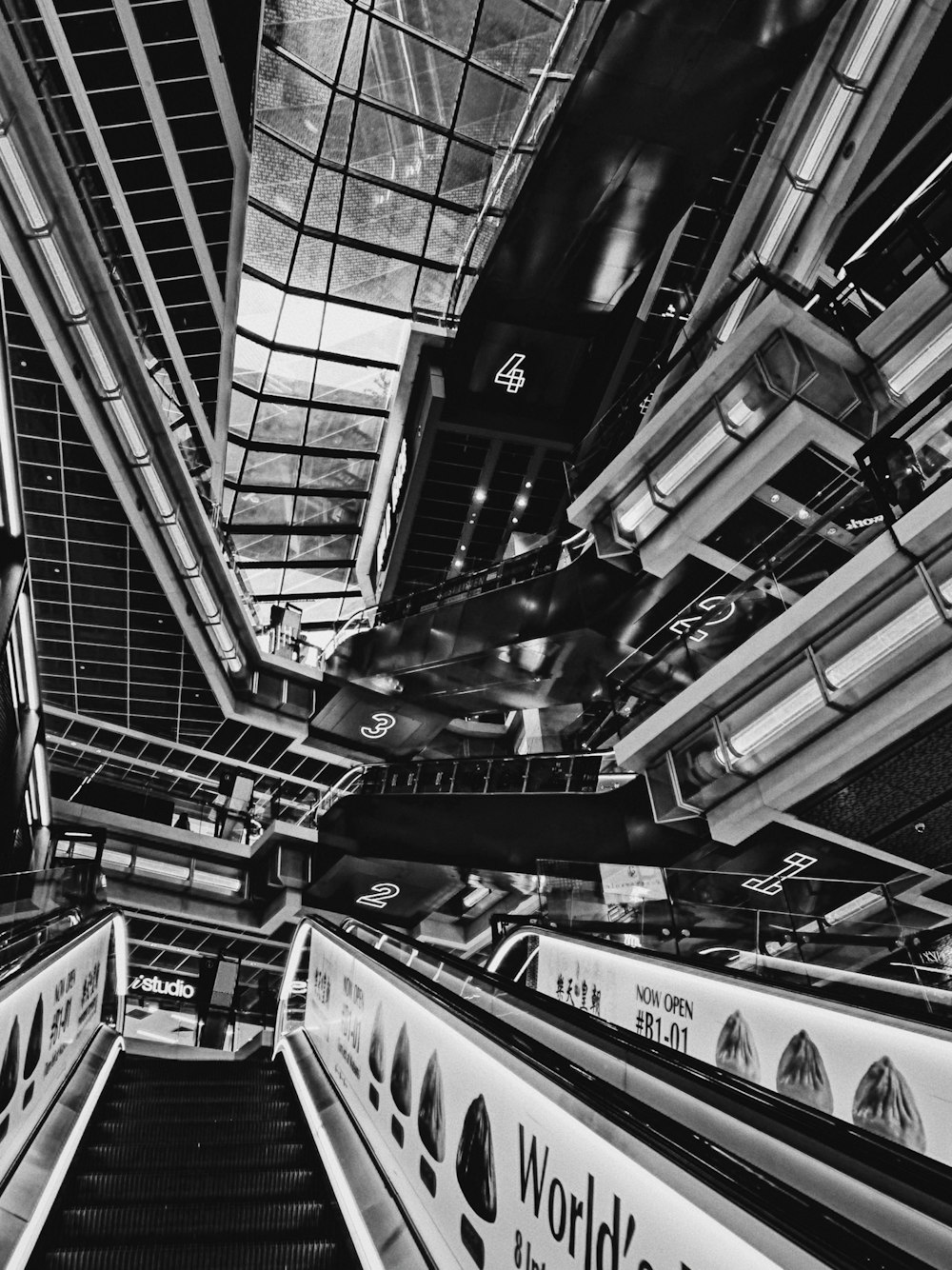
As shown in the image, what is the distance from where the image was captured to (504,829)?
58.6 feet

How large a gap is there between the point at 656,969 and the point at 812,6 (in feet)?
51.9

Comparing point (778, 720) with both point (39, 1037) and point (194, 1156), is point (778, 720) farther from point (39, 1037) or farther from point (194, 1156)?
point (39, 1037)

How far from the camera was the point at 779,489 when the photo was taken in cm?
1502

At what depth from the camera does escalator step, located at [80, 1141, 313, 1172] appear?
13.8 feet

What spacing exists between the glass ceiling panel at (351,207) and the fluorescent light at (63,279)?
9029 mm

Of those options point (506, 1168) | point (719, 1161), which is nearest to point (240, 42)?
point (506, 1168)

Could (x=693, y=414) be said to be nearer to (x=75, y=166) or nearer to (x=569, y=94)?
(x=569, y=94)

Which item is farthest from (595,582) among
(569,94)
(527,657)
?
(569,94)

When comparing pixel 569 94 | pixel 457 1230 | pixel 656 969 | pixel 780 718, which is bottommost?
pixel 457 1230

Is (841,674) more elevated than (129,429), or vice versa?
(129,429)

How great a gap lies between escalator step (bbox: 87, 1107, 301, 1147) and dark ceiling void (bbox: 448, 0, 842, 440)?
16.3 meters

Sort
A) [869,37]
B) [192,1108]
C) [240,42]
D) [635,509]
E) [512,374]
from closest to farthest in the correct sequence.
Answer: [192,1108], [869,37], [635,509], [240,42], [512,374]

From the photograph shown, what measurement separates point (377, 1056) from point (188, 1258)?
47.9 inches

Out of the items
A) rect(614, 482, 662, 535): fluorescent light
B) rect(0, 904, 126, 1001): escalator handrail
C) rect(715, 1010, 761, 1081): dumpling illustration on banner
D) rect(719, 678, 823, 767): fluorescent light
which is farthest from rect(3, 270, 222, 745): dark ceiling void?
rect(715, 1010, 761, 1081): dumpling illustration on banner
